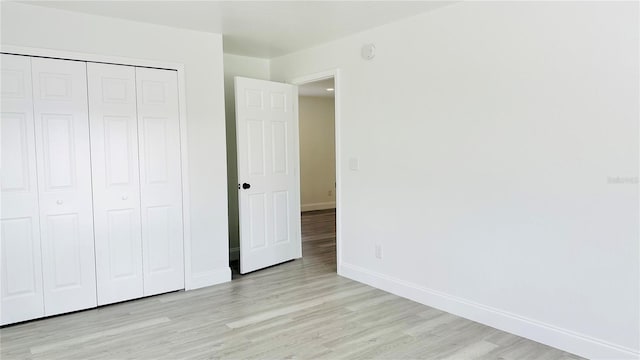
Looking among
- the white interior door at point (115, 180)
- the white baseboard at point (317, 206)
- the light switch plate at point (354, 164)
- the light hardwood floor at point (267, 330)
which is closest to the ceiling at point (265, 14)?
the white interior door at point (115, 180)

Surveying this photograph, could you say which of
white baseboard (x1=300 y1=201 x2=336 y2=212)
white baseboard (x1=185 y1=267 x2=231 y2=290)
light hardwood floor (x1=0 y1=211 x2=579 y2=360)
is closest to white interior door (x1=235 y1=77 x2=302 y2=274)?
white baseboard (x1=185 y1=267 x2=231 y2=290)

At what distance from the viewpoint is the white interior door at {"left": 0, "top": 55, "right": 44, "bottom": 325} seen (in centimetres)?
307

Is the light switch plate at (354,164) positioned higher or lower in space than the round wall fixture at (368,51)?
lower

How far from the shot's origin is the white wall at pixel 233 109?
4824mm

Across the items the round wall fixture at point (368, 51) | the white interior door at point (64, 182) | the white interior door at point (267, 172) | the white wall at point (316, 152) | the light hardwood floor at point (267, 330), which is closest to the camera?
the light hardwood floor at point (267, 330)

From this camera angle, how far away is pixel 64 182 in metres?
3.29

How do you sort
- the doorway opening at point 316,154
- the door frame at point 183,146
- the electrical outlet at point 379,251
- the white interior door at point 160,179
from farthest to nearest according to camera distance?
the doorway opening at point 316,154, the electrical outlet at point 379,251, the white interior door at point 160,179, the door frame at point 183,146

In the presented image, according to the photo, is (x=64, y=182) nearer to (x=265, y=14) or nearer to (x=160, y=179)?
(x=160, y=179)

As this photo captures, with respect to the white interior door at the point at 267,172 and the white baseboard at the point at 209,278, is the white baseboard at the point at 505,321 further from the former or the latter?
the white baseboard at the point at 209,278

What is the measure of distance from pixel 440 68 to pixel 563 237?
58.1 inches

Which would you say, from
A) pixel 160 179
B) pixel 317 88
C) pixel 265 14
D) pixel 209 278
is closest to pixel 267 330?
pixel 209 278

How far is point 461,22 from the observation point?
3.10 m

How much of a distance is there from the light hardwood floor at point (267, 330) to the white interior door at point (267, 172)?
2.17 ft

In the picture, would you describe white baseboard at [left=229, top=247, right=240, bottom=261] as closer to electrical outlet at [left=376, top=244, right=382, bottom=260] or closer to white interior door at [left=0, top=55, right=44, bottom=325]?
electrical outlet at [left=376, top=244, right=382, bottom=260]
